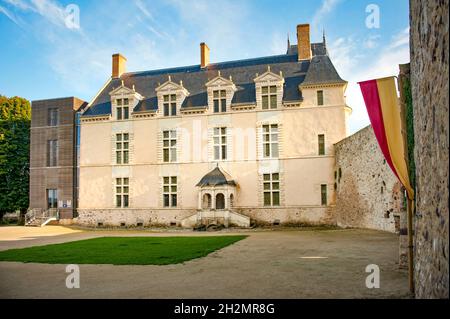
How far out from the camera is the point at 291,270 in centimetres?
712

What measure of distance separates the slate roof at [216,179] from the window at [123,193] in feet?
18.2

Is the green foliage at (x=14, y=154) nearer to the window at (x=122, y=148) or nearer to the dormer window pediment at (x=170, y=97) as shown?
the window at (x=122, y=148)

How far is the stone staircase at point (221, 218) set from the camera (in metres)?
20.4

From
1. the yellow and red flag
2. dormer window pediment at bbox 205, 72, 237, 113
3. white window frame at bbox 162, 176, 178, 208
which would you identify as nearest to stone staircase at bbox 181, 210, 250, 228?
white window frame at bbox 162, 176, 178, 208

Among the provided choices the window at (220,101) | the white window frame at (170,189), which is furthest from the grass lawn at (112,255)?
the window at (220,101)

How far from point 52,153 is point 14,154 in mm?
4878

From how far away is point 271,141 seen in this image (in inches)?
859

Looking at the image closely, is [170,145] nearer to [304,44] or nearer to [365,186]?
[304,44]

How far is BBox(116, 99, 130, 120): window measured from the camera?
80.1 ft

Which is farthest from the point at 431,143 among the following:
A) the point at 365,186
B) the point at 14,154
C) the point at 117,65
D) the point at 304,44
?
the point at 14,154

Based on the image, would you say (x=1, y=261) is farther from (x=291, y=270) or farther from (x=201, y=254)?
(x=291, y=270)
